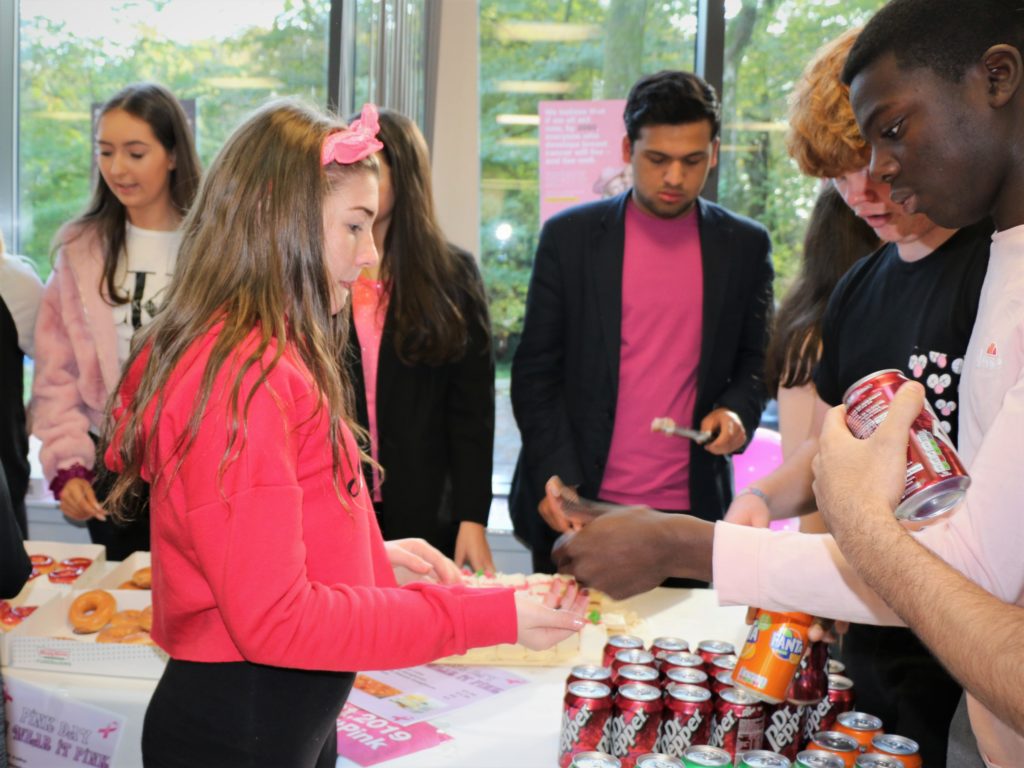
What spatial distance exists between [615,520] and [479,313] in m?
1.14

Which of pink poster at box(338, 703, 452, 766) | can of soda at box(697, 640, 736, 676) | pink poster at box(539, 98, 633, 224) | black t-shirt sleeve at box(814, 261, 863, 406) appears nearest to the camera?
pink poster at box(338, 703, 452, 766)

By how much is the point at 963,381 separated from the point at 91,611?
5.00 ft

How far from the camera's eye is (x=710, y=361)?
9.18 feet

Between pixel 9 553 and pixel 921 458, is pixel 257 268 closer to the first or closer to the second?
pixel 9 553

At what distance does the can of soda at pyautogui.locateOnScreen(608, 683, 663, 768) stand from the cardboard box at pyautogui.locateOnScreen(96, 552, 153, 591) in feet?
3.73

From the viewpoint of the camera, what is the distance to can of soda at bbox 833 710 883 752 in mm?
1361

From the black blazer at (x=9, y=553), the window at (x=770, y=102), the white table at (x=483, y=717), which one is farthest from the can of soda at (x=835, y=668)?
the window at (x=770, y=102)

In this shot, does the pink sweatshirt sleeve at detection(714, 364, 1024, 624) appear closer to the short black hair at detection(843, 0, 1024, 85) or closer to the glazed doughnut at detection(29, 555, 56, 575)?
the short black hair at detection(843, 0, 1024, 85)

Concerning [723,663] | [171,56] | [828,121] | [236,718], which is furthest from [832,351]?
[171,56]

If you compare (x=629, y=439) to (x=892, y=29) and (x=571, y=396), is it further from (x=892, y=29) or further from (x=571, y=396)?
(x=892, y=29)

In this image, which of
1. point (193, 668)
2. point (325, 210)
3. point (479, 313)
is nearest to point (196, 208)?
point (325, 210)

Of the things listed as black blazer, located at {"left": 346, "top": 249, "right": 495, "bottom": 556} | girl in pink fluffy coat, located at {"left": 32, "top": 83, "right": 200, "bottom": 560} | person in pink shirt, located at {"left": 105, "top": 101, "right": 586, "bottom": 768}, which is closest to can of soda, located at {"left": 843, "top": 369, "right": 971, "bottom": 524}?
person in pink shirt, located at {"left": 105, "top": 101, "right": 586, "bottom": 768}

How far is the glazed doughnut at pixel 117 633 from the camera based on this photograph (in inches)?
69.4

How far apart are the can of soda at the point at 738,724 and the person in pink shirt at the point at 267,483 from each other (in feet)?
0.77
